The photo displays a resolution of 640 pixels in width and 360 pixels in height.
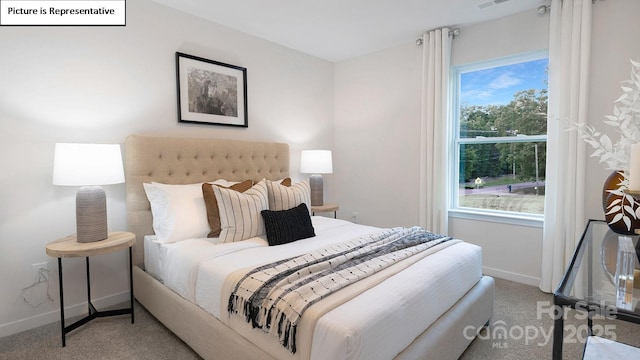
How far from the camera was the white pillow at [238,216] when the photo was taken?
237 cm

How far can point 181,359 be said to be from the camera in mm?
1957

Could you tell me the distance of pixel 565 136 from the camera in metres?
2.78

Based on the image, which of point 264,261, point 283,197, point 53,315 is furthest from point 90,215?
point 283,197

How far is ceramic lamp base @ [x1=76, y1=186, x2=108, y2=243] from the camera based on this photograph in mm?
2133

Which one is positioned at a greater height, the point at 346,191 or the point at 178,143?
the point at 178,143

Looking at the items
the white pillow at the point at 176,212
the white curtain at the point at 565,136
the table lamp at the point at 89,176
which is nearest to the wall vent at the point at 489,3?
the white curtain at the point at 565,136

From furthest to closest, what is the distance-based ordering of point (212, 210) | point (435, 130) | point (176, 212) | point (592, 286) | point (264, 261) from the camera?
point (435, 130) → point (212, 210) → point (176, 212) → point (264, 261) → point (592, 286)

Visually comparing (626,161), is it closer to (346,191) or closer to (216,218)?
(216,218)

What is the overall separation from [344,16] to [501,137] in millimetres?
2022

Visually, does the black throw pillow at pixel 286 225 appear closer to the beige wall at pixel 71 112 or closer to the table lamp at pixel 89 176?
the table lamp at pixel 89 176

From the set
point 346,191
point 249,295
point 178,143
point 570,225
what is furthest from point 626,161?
point 346,191

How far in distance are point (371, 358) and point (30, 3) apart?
10.1 ft

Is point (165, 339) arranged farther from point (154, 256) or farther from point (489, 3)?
point (489, 3)

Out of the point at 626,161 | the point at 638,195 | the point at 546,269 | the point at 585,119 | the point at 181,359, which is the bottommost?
the point at 181,359
